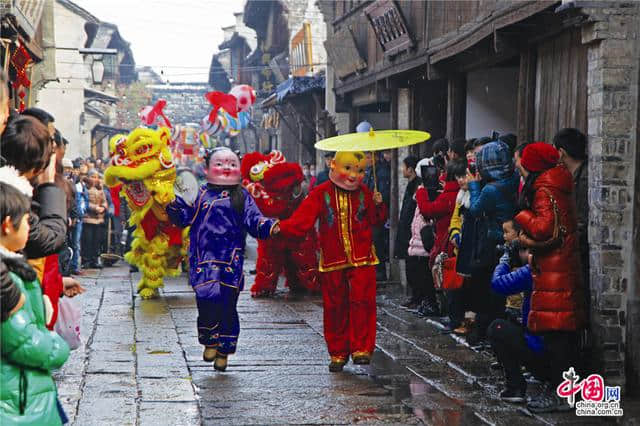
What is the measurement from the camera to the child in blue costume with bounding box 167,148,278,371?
27.3 feet

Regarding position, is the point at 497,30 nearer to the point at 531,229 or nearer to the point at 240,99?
the point at 531,229

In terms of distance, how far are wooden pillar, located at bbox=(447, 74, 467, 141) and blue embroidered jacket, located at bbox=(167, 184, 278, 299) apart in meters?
5.11

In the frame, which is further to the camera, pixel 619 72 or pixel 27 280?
pixel 619 72

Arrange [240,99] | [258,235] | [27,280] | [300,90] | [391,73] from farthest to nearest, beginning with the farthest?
[240,99] → [300,90] → [391,73] → [258,235] → [27,280]

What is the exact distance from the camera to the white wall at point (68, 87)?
33188 millimetres

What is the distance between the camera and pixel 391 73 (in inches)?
583

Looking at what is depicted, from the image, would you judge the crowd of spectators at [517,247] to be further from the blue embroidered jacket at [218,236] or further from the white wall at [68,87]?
the white wall at [68,87]

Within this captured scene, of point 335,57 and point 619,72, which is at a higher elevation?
point 335,57

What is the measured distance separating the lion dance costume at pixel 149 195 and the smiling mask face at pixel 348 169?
14.1 ft

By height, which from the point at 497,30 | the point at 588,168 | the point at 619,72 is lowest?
the point at 588,168

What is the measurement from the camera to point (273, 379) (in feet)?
26.2

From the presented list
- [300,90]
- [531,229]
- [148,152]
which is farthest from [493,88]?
[300,90]

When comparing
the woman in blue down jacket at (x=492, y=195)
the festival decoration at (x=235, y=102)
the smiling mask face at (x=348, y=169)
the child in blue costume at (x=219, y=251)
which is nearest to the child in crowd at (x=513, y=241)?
the woman in blue down jacket at (x=492, y=195)

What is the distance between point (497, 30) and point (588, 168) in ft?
7.86
